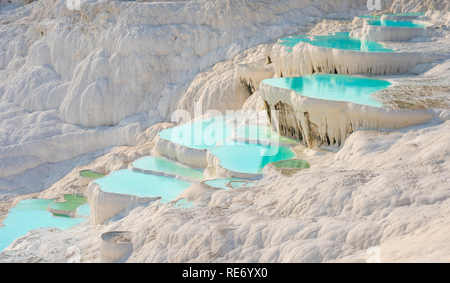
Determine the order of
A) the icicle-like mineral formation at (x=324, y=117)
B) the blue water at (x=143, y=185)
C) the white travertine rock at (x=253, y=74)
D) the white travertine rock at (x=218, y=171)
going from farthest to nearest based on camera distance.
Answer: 1. the white travertine rock at (x=253, y=74)
2. the blue water at (x=143, y=185)
3. the white travertine rock at (x=218, y=171)
4. the icicle-like mineral formation at (x=324, y=117)

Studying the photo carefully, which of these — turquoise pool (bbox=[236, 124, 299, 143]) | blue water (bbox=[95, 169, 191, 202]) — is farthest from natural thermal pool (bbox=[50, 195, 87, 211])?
turquoise pool (bbox=[236, 124, 299, 143])

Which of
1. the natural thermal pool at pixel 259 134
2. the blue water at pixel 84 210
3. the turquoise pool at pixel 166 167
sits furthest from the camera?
the blue water at pixel 84 210

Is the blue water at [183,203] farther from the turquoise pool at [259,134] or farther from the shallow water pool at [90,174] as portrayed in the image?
the shallow water pool at [90,174]

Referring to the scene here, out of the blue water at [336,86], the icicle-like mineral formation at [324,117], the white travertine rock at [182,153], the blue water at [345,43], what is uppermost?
the blue water at [345,43]

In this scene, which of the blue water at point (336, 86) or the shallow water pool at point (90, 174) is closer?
the blue water at point (336, 86)

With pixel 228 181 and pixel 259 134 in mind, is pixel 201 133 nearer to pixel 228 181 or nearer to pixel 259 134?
pixel 259 134

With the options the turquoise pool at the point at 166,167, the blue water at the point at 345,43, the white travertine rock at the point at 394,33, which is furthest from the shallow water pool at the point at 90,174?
the white travertine rock at the point at 394,33
